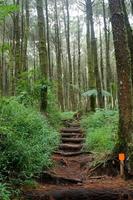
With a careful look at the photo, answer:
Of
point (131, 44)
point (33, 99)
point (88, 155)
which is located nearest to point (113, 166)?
point (88, 155)

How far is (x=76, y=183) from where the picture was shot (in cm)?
771

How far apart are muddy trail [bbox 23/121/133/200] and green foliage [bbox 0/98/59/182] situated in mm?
392

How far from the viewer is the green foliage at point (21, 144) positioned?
23.1 feet

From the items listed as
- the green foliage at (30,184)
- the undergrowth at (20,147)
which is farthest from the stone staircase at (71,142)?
the green foliage at (30,184)

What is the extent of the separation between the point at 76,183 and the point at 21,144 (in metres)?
1.54

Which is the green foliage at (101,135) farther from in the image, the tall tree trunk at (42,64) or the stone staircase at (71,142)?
the tall tree trunk at (42,64)

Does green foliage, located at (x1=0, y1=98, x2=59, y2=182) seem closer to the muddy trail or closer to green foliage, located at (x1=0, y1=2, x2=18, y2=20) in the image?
the muddy trail

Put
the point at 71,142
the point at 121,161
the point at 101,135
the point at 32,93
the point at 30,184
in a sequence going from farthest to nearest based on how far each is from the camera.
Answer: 1. the point at 32,93
2. the point at 71,142
3. the point at 101,135
4. the point at 121,161
5. the point at 30,184

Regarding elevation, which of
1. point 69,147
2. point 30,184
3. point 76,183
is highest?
point 69,147

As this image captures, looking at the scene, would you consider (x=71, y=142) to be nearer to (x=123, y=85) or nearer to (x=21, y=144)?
(x=123, y=85)

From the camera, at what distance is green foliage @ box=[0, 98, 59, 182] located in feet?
23.1

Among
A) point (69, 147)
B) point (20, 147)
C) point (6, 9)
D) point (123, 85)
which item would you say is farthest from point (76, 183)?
point (6, 9)

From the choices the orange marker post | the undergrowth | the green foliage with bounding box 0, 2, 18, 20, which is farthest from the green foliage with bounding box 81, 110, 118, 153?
the green foliage with bounding box 0, 2, 18, 20

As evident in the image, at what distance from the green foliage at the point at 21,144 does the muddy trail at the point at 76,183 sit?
Answer: 15.4 inches
